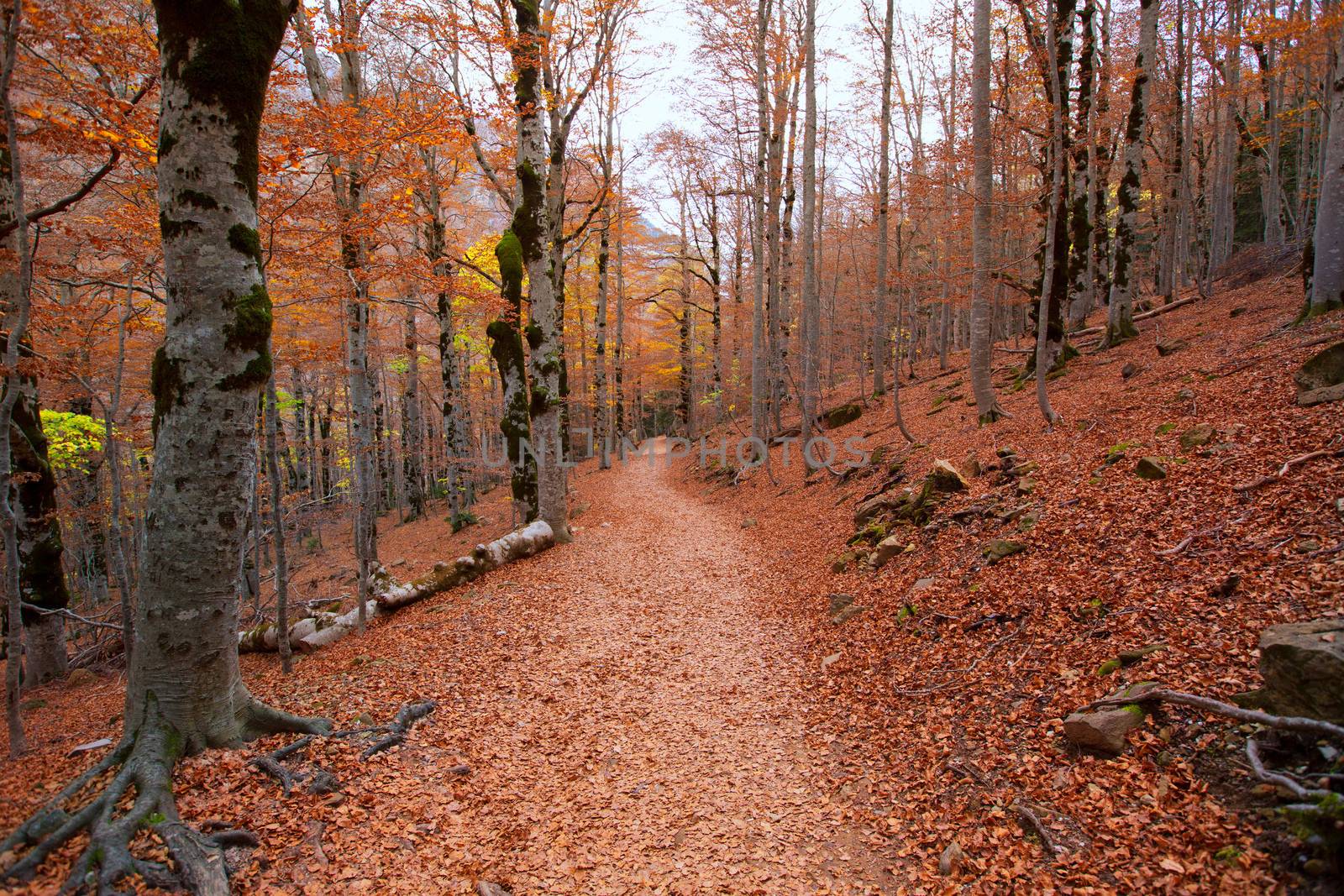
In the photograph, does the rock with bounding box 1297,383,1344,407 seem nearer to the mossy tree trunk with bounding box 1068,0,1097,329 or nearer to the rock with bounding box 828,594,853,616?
the rock with bounding box 828,594,853,616

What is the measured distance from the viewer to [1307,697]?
8.16 ft

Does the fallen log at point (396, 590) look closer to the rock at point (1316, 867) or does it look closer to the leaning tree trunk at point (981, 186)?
the rock at point (1316, 867)

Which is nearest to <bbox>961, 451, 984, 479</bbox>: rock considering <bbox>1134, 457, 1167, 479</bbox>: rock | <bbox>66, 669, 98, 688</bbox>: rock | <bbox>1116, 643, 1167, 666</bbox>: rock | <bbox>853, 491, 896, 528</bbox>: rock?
<bbox>853, 491, 896, 528</bbox>: rock

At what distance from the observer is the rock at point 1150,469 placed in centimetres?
528

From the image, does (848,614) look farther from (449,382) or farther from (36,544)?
(449,382)

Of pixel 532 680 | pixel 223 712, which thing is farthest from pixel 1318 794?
pixel 223 712

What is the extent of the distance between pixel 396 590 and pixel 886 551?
692 cm

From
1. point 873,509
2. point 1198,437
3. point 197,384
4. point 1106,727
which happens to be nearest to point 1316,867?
point 1106,727

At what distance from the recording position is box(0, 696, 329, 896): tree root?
252 centimetres

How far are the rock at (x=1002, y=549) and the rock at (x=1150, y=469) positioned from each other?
1.37m

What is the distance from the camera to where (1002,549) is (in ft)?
18.1

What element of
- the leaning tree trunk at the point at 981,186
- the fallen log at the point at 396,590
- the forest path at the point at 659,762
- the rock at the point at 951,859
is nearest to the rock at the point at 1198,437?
the leaning tree trunk at the point at 981,186

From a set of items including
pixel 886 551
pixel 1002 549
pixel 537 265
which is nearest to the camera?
pixel 1002 549

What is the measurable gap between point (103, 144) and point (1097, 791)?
8.83 m
